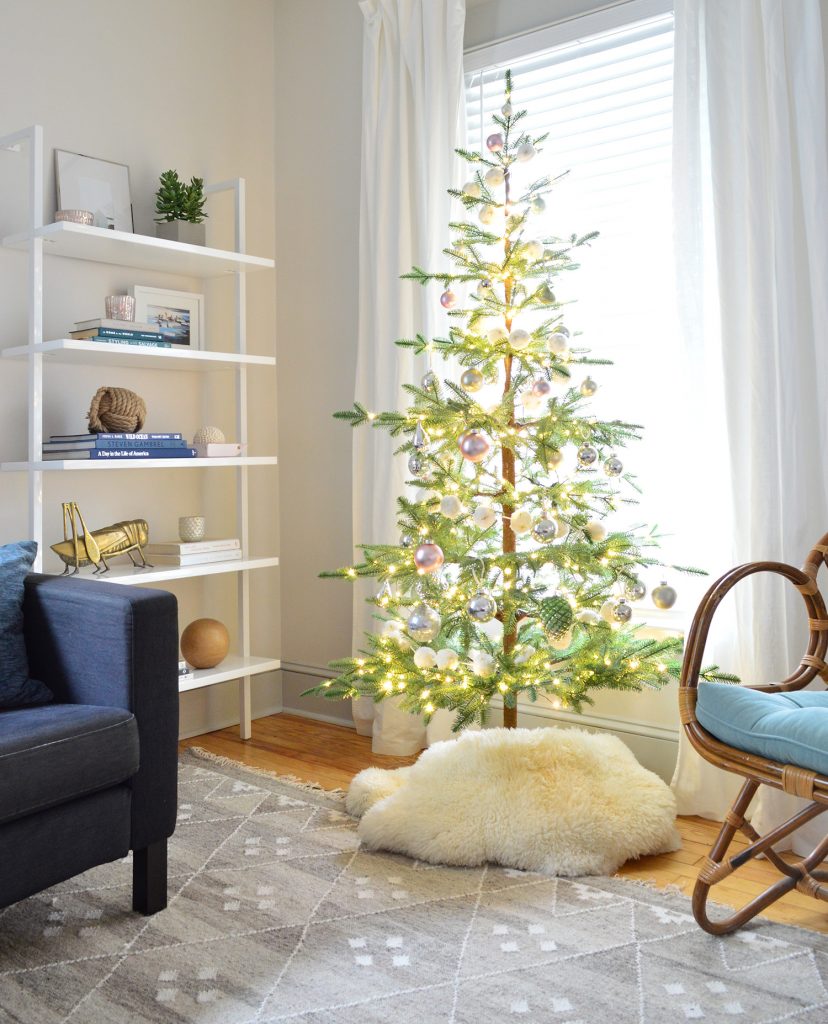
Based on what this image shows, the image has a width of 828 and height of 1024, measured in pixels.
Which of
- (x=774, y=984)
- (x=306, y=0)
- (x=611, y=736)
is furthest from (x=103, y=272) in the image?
(x=774, y=984)

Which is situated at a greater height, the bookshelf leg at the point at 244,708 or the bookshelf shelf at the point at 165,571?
the bookshelf shelf at the point at 165,571

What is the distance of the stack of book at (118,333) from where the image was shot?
298 cm

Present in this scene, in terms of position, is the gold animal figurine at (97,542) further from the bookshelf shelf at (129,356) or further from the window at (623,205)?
the window at (623,205)

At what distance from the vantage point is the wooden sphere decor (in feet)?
11.0

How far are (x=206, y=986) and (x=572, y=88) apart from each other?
268 centimetres

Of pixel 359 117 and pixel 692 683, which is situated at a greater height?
pixel 359 117

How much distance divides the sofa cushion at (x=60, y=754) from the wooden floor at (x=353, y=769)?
110cm

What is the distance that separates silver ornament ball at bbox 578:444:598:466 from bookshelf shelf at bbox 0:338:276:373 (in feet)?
4.21

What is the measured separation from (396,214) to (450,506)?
1.30 m

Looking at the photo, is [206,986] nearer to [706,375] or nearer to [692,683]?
[692,683]

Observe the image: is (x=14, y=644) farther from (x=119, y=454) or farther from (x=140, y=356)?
(x=140, y=356)

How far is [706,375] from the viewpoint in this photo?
8.89 ft

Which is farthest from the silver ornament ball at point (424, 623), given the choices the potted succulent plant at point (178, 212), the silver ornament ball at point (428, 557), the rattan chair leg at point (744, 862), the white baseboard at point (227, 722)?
the potted succulent plant at point (178, 212)

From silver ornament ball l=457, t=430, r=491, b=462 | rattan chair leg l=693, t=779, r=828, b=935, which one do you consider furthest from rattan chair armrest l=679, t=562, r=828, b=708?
silver ornament ball l=457, t=430, r=491, b=462
